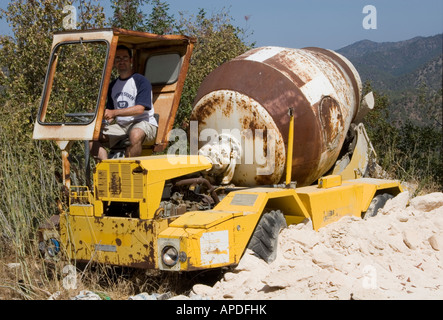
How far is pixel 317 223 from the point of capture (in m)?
6.19

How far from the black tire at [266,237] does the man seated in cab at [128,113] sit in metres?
1.40

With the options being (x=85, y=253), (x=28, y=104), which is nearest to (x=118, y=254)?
(x=85, y=253)

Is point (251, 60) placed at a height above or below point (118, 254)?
above

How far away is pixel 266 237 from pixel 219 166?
94 centimetres

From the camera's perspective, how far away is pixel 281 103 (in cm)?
616

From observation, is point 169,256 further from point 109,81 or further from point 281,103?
point 281,103

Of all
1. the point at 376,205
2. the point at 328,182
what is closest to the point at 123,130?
the point at 328,182

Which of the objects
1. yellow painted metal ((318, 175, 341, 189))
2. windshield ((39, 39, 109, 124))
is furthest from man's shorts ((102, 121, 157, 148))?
windshield ((39, 39, 109, 124))

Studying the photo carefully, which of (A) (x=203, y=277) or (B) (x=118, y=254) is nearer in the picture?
(B) (x=118, y=254)

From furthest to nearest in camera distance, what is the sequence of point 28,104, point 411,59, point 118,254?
point 411,59, point 28,104, point 118,254

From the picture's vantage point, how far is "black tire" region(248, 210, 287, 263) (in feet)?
17.7
